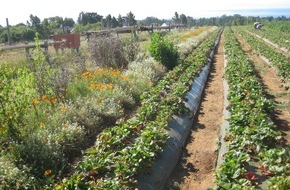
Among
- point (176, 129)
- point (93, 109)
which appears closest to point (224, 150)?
point (176, 129)

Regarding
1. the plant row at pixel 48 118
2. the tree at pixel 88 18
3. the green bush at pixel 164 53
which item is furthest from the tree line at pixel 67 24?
the plant row at pixel 48 118

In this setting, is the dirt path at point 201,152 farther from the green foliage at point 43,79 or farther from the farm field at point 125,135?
the green foliage at point 43,79

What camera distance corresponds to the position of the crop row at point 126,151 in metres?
5.23

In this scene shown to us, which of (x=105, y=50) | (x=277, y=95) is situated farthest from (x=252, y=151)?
(x=105, y=50)

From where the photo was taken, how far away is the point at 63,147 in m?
6.80

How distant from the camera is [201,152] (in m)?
7.42

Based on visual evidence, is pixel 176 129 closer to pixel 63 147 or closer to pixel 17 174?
pixel 63 147

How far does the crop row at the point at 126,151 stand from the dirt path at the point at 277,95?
2614mm

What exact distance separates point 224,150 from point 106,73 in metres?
6.34

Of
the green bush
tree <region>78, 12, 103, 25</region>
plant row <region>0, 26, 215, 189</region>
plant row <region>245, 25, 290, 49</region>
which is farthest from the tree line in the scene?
plant row <region>0, 26, 215, 189</region>

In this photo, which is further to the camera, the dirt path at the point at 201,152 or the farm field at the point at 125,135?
the dirt path at the point at 201,152

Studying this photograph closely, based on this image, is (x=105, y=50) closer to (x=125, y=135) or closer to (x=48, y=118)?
(x=48, y=118)

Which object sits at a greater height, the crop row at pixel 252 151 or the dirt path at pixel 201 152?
the crop row at pixel 252 151

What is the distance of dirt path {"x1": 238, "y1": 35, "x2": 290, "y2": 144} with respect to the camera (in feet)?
28.3
